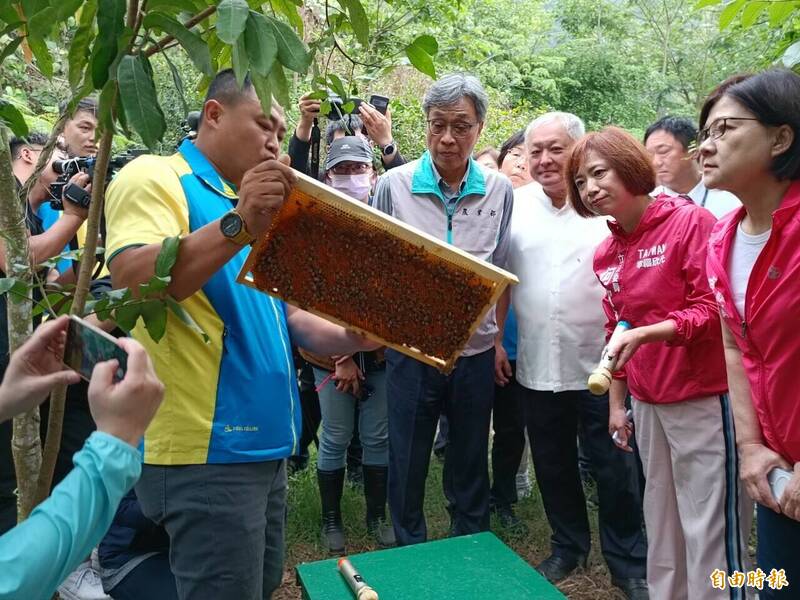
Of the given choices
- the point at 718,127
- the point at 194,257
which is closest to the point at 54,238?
the point at 194,257

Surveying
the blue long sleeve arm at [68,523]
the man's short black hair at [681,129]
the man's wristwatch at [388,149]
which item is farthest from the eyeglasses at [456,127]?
the blue long sleeve arm at [68,523]

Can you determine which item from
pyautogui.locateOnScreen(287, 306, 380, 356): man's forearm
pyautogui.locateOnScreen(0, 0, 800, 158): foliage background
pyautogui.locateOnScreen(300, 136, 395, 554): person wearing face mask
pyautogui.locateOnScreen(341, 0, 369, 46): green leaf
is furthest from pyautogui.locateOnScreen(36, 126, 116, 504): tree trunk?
pyautogui.locateOnScreen(0, 0, 800, 158): foliage background

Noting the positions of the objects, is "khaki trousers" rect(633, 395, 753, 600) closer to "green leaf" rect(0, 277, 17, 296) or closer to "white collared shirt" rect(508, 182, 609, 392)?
"white collared shirt" rect(508, 182, 609, 392)

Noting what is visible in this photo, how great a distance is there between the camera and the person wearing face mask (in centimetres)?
460

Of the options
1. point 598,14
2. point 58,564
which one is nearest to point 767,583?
point 58,564

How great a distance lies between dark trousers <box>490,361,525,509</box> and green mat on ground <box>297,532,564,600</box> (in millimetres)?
1610

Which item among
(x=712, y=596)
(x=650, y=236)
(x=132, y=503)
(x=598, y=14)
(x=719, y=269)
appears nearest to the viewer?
(x=719, y=269)

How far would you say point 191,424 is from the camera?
2236 mm

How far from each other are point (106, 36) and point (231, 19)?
29 centimetres

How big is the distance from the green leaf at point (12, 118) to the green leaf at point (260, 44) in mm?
861

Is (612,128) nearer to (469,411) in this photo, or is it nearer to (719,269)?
(719,269)

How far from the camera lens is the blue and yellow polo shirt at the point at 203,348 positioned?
222 cm

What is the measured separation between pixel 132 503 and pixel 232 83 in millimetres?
1626

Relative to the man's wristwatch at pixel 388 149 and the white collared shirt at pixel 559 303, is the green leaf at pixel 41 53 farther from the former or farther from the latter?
the man's wristwatch at pixel 388 149
